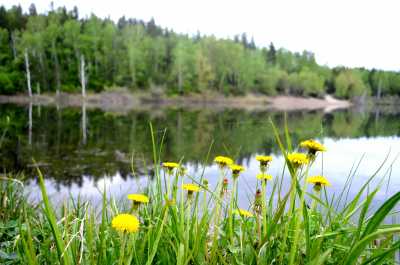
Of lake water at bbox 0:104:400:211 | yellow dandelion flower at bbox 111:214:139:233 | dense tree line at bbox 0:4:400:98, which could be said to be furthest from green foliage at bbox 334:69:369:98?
yellow dandelion flower at bbox 111:214:139:233

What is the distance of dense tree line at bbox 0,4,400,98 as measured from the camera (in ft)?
173

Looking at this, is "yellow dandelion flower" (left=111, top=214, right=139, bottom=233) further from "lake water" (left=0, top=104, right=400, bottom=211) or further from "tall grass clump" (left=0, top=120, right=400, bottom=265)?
"lake water" (left=0, top=104, right=400, bottom=211)

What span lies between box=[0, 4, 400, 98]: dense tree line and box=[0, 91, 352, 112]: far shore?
1.88m

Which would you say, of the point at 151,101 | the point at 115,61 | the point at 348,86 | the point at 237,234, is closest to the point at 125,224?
the point at 237,234

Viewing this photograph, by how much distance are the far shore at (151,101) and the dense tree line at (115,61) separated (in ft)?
6.18

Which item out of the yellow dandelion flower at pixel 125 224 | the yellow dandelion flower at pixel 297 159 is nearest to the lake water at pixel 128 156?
the yellow dandelion flower at pixel 297 159

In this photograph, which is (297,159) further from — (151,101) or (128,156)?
(151,101)

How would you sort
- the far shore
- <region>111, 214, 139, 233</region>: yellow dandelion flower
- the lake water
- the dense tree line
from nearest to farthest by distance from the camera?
<region>111, 214, 139, 233</region>: yellow dandelion flower < the lake water < the far shore < the dense tree line

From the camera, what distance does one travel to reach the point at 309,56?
11075 centimetres

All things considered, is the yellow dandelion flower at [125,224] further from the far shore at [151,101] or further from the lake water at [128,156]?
the far shore at [151,101]

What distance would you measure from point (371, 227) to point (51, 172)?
8.97 metres

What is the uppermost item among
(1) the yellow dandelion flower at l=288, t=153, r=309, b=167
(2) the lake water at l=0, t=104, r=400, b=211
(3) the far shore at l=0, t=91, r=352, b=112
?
(1) the yellow dandelion flower at l=288, t=153, r=309, b=167

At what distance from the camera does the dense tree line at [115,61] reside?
5288 cm

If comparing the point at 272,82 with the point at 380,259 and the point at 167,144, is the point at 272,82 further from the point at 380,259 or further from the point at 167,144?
the point at 380,259
